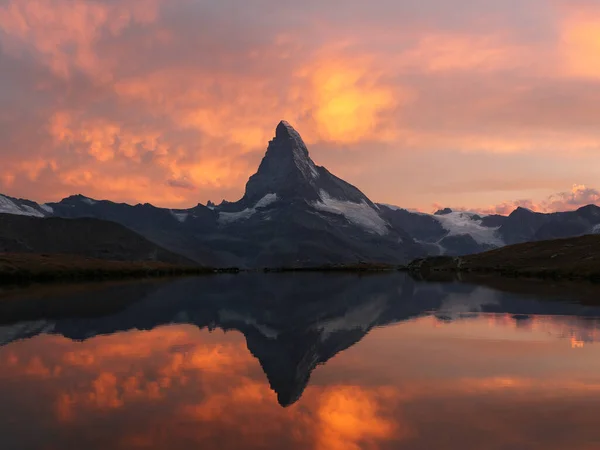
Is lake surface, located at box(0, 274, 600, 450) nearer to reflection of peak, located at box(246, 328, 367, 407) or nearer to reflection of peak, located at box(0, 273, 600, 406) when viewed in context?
reflection of peak, located at box(246, 328, 367, 407)

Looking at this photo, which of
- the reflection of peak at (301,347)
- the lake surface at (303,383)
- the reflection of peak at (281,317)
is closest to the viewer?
the lake surface at (303,383)

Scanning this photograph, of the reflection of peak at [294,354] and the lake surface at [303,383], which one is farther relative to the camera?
the reflection of peak at [294,354]

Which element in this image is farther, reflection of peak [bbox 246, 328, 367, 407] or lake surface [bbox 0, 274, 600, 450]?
reflection of peak [bbox 246, 328, 367, 407]

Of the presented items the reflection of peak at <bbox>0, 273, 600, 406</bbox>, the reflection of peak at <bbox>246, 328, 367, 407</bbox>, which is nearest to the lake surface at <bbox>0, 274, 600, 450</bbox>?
the reflection of peak at <bbox>246, 328, 367, 407</bbox>

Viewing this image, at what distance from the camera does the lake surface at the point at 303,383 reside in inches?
1010

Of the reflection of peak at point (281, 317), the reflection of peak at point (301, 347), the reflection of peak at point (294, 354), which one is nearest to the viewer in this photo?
the reflection of peak at point (294, 354)

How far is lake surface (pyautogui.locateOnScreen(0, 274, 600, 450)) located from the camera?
25659 mm

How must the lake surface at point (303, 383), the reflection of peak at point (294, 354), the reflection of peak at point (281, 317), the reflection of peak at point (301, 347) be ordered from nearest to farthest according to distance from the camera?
the lake surface at point (303, 383)
the reflection of peak at point (294, 354)
the reflection of peak at point (301, 347)
the reflection of peak at point (281, 317)

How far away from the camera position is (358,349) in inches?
1957

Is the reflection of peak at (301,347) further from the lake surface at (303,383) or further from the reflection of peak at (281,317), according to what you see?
the lake surface at (303,383)

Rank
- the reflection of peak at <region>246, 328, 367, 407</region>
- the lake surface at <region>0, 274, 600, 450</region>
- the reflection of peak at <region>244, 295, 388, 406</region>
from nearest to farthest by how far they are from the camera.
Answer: the lake surface at <region>0, 274, 600, 450</region>
the reflection of peak at <region>246, 328, 367, 407</region>
the reflection of peak at <region>244, 295, 388, 406</region>

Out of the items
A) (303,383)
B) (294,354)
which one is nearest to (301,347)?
(294,354)

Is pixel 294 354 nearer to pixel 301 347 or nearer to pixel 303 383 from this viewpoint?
pixel 301 347

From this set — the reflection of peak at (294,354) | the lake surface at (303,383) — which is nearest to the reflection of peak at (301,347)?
the reflection of peak at (294,354)
